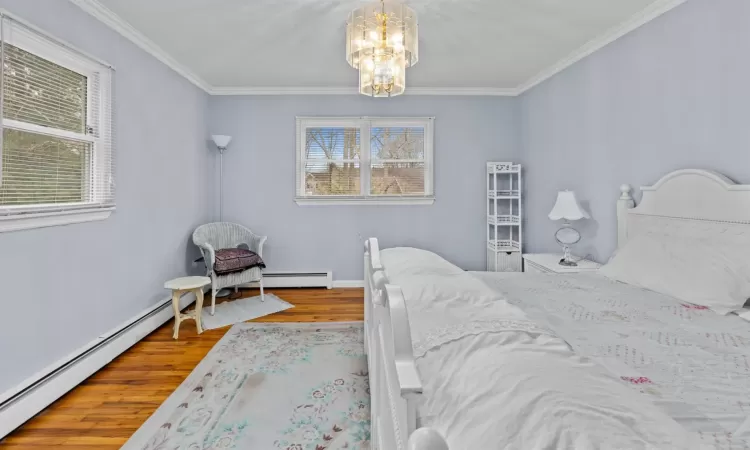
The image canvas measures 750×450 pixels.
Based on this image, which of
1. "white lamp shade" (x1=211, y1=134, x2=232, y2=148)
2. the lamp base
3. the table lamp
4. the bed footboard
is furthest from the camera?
"white lamp shade" (x1=211, y1=134, x2=232, y2=148)

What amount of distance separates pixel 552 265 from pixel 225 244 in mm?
3535

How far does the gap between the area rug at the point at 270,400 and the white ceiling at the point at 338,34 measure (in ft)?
8.48

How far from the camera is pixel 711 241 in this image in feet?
6.27

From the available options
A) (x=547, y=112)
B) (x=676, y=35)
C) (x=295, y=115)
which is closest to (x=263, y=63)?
(x=295, y=115)

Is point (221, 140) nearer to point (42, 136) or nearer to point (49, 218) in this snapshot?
point (42, 136)

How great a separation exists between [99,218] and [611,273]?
11.7 ft

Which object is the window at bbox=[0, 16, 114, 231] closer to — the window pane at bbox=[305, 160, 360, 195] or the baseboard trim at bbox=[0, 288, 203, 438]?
the baseboard trim at bbox=[0, 288, 203, 438]

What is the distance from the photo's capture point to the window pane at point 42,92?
202 centimetres

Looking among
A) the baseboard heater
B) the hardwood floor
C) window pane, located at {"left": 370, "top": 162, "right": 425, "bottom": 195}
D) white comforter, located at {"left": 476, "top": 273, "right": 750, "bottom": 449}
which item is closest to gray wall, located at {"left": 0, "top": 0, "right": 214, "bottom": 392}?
the hardwood floor

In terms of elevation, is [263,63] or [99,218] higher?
[263,63]

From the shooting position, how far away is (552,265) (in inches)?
122

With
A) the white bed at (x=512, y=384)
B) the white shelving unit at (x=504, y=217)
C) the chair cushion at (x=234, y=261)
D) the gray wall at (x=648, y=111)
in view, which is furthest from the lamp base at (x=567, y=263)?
the chair cushion at (x=234, y=261)

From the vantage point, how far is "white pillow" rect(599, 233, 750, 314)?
67.3 inches

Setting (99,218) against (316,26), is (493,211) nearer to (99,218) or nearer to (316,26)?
(316,26)
